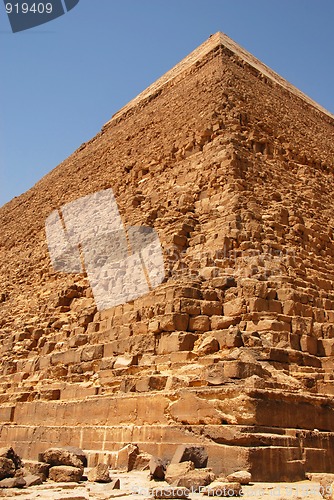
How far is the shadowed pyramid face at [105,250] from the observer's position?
372 inches

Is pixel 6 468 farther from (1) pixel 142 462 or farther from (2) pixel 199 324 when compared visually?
(2) pixel 199 324

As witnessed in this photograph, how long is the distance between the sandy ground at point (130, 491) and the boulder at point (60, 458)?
0.49 m

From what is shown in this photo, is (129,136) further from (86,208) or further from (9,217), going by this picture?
(9,217)

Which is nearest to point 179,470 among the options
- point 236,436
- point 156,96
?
point 236,436

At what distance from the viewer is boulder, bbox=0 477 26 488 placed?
5.03m

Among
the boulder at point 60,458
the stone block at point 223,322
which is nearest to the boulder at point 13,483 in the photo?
the boulder at point 60,458

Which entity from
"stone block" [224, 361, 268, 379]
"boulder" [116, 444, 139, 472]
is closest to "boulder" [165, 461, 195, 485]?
"boulder" [116, 444, 139, 472]

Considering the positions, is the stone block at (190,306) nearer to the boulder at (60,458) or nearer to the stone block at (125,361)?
the stone block at (125,361)

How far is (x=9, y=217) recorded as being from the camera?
23.3 metres

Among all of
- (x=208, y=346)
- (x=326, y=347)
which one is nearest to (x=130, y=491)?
(x=208, y=346)

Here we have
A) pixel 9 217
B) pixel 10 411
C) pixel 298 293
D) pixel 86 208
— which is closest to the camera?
pixel 298 293

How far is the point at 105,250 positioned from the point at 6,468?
6.64 m

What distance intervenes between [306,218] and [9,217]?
612 inches

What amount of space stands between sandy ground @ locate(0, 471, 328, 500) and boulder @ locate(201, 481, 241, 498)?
0.19 ft
